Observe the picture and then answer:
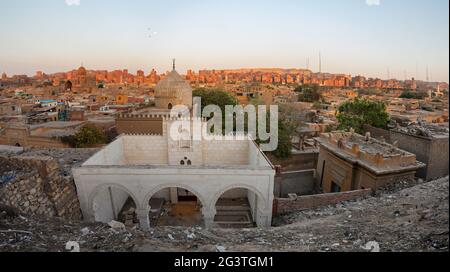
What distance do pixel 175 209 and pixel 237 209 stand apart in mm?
2481

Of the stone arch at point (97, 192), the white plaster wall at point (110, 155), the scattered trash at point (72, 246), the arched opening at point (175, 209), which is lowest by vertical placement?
the arched opening at point (175, 209)

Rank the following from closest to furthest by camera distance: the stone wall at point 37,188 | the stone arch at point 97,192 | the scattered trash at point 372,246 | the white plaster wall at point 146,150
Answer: the scattered trash at point 372,246 < the stone wall at point 37,188 < the stone arch at point 97,192 < the white plaster wall at point 146,150

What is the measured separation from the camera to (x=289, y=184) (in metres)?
12.9

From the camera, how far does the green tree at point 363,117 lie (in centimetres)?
1742

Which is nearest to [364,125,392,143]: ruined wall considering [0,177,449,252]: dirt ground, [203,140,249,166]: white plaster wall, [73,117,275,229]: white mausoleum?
[203,140,249,166]: white plaster wall

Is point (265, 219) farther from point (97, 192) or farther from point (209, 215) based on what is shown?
point (97, 192)

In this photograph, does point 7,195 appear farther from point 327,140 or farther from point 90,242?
point 327,140

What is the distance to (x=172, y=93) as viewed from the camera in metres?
18.0

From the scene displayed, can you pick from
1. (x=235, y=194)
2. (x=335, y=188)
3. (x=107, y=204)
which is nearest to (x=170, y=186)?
(x=107, y=204)

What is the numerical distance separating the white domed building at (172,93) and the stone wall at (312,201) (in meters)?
10.6

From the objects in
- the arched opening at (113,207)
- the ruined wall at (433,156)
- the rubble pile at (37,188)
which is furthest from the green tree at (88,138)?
the ruined wall at (433,156)

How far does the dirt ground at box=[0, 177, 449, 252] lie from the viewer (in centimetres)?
496

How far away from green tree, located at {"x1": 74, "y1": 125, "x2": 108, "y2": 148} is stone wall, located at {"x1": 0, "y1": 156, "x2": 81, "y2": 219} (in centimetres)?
943

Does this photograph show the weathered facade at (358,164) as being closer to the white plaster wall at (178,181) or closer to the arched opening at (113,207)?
the white plaster wall at (178,181)
